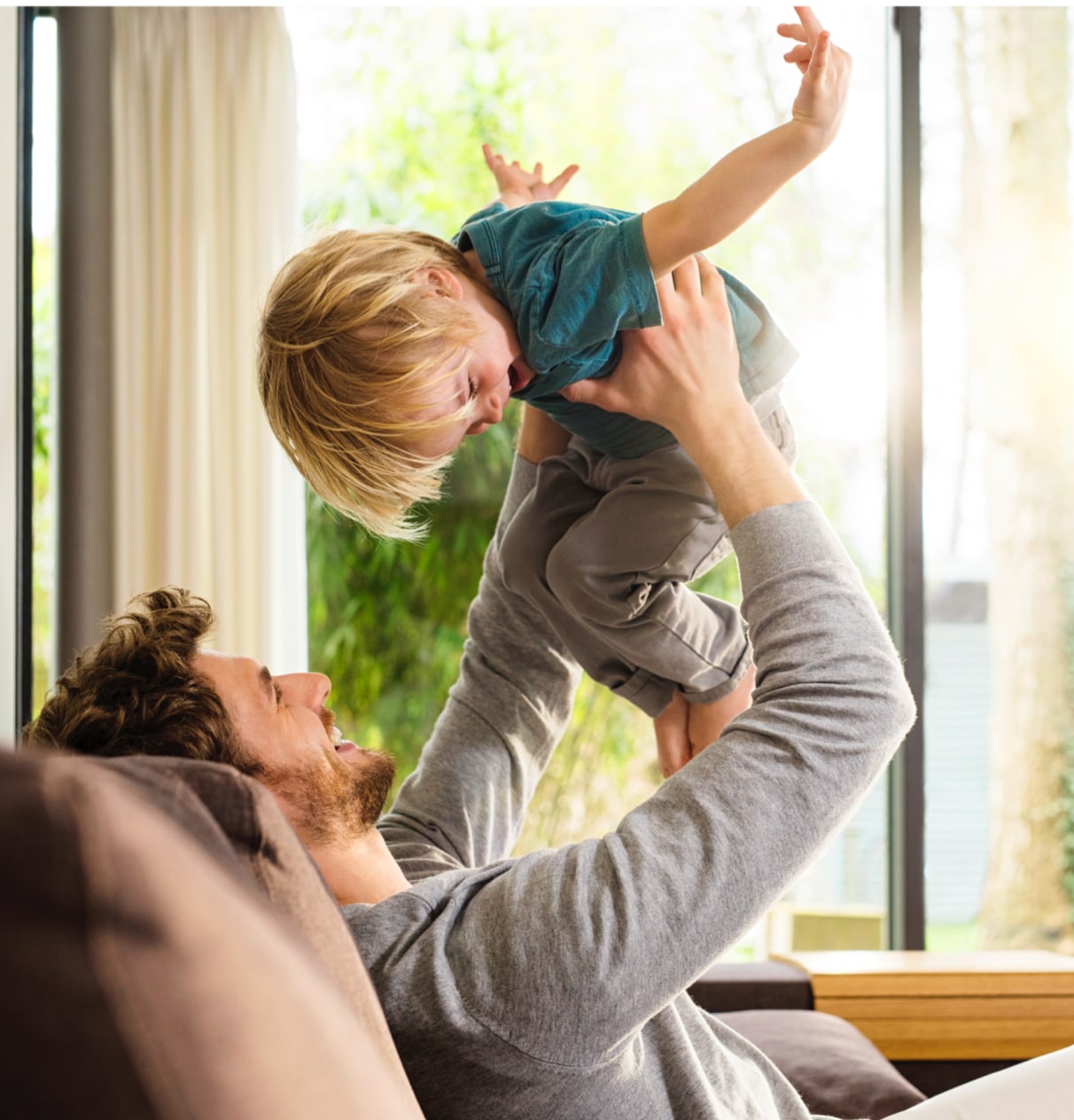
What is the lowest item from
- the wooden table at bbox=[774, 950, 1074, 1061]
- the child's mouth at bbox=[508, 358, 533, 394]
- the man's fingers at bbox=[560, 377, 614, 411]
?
the wooden table at bbox=[774, 950, 1074, 1061]

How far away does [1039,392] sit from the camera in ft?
10.4

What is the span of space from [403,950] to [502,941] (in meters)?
0.10

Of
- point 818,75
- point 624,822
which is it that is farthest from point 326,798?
point 818,75

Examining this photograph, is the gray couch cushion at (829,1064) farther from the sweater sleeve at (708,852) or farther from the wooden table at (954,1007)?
the sweater sleeve at (708,852)

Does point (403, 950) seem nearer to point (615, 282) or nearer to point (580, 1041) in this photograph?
point (580, 1041)

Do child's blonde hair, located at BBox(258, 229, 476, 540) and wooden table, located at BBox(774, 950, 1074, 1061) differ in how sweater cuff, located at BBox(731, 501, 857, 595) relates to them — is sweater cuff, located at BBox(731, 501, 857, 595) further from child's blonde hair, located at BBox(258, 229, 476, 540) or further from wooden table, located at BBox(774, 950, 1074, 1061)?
wooden table, located at BBox(774, 950, 1074, 1061)

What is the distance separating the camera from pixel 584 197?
124 inches

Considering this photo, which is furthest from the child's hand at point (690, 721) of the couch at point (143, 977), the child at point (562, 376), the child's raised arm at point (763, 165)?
the couch at point (143, 977)

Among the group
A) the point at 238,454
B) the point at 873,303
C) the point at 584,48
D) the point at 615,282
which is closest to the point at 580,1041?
the point at 615,282

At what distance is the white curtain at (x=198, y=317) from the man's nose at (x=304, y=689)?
1.83 m

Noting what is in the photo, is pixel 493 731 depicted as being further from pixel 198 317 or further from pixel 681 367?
pixel 198 317

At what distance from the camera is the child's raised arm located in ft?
3.63

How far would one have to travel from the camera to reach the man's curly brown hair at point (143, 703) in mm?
1003

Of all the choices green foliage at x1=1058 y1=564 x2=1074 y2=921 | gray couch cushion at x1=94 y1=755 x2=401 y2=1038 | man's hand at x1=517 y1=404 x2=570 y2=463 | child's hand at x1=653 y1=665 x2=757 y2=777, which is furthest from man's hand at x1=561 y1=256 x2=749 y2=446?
green foliage at x1=1058 y1=564 x2=1074 y2=921
